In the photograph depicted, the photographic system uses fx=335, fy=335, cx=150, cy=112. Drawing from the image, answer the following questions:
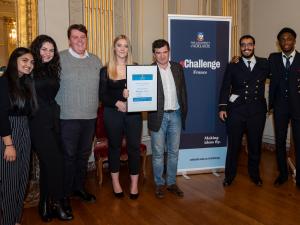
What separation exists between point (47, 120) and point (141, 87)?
939mm

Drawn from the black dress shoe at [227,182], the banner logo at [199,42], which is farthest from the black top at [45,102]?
the black dress shoe at [227,182]

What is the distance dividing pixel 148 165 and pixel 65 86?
2205mm

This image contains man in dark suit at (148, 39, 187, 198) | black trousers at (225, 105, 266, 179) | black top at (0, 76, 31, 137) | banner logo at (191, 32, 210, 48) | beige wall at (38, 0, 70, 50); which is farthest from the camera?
beige wall at (38, 0, 70, 50)

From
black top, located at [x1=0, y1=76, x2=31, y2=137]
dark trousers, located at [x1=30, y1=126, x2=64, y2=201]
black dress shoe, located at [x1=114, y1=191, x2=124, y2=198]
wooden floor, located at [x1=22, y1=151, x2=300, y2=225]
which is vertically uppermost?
black top, located at [x1=0, y1=76, x2=31, y2=137]

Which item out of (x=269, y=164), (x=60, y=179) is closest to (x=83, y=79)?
(x=60, y=179)

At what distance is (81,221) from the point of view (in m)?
2.99

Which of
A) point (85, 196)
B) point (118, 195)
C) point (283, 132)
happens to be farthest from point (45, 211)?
point (283, 132)

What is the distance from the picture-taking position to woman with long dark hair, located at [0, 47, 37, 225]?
2.40 meters

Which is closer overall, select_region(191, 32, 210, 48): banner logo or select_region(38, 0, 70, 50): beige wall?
select_region(191, 32, 210, 48): banner logo

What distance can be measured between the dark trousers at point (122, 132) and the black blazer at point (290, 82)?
157cm

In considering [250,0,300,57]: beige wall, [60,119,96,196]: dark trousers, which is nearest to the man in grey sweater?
[60,119,96,196]: dark trousers

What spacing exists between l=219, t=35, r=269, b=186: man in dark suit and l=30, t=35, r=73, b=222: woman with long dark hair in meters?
1.89

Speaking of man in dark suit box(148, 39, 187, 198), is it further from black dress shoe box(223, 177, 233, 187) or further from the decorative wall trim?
the decorative wall trim

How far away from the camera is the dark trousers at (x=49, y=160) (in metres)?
2.72
